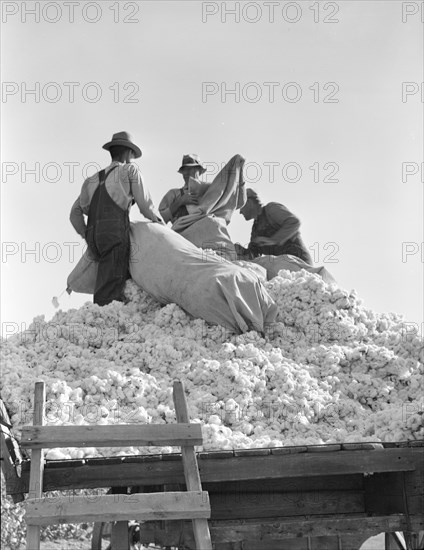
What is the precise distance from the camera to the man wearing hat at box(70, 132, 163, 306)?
245 inches

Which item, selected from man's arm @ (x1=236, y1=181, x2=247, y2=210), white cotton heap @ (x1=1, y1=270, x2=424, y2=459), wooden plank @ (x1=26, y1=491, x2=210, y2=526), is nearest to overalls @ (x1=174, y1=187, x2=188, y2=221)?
man's arm @ (x1=236, y1=181, x2=247, y2=210)

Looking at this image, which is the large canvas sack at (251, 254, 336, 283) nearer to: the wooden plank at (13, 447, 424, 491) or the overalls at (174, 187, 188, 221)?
the overalls at (174, 187, 188, 221)

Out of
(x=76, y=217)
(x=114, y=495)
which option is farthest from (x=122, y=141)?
(x=114, y=495)

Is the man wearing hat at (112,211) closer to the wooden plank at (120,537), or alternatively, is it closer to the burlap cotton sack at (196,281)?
the burlap cotton sack at (196,281)

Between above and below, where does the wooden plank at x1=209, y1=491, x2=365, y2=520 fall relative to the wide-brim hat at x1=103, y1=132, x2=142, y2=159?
below

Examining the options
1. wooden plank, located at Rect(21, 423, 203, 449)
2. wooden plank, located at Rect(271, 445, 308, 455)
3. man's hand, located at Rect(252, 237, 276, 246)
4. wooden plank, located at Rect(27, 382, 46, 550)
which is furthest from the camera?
man's hand, located at Rect(252, 237, 276, 246)

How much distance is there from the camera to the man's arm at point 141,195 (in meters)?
6.43

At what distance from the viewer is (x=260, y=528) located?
3.57 m

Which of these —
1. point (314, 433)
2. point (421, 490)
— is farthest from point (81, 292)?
point (421, 490)

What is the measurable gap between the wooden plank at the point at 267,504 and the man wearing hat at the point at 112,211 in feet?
8.67

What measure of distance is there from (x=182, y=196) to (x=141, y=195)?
1.62 m

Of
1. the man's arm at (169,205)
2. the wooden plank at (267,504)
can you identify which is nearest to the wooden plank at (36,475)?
the wooden plank at (267,504)

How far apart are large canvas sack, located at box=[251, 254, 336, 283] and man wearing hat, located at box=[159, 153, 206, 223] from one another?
104 centimetres

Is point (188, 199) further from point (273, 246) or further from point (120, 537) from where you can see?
point (120, 537)
